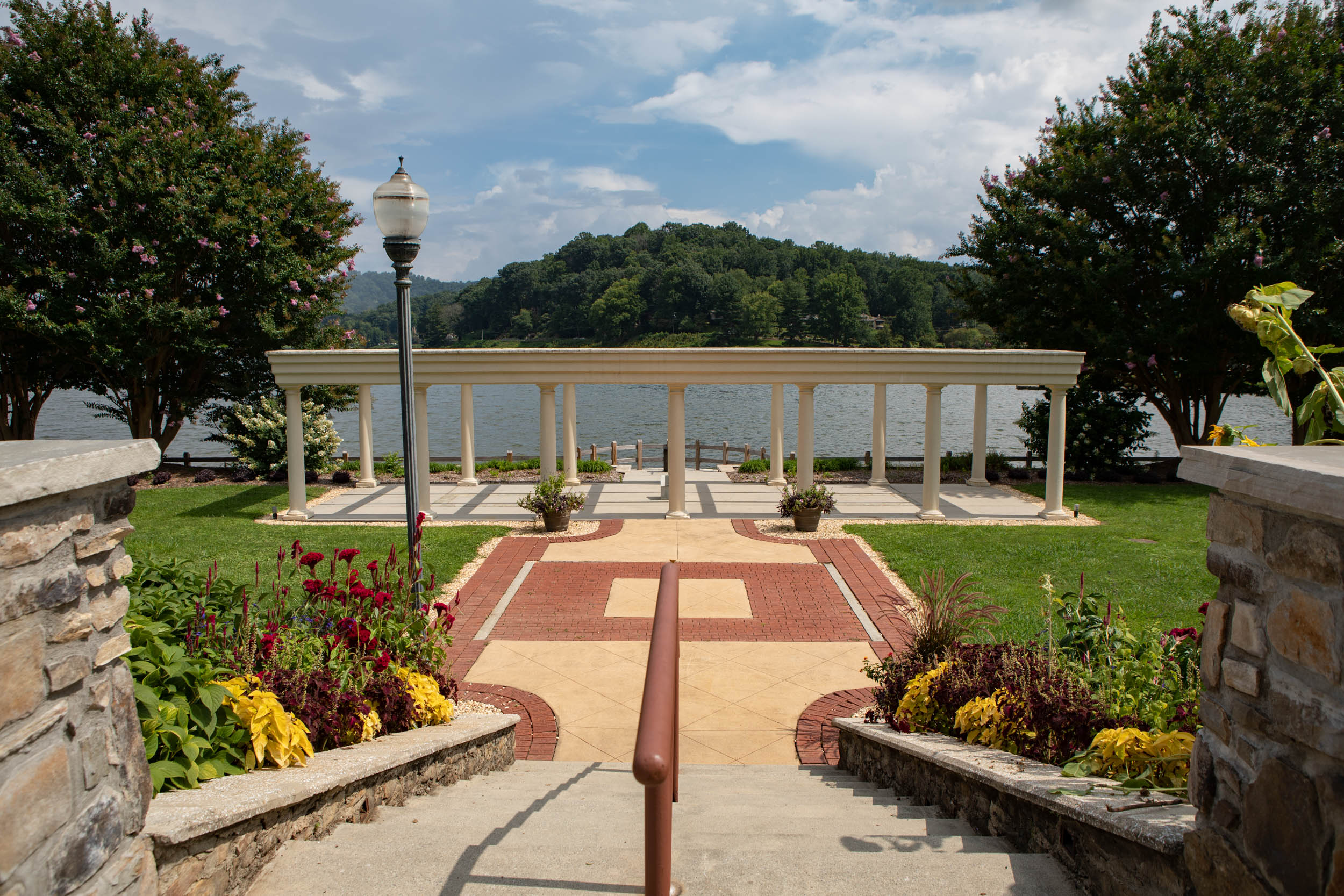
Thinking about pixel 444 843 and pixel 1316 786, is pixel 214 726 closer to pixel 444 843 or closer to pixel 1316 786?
pixel 444 843

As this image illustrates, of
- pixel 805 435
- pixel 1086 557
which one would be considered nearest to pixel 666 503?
pixel 805 435

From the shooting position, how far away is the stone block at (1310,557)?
2.18 m

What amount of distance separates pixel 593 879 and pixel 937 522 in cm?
1374

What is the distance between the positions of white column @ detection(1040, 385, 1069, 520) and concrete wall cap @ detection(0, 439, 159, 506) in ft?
52.5

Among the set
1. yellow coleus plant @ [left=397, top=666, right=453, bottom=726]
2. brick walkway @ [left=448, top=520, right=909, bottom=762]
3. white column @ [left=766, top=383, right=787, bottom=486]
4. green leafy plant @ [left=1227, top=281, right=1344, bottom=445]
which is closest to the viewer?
green leafy plant @ [left=1227, top=281, right=1344, bottom=445]

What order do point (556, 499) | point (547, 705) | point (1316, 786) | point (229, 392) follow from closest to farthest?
point (1316, 786) < point (547, 705) < point (556, 499) < point (229, 392)

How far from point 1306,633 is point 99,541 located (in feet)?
11.4

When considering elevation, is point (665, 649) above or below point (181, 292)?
below

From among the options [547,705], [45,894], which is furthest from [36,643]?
[547,705]

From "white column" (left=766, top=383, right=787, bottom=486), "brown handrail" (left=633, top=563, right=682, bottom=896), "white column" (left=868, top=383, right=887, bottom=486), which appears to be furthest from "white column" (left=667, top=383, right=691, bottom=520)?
"brown handrail" (left=633, top=563, right=682, bottom=896)

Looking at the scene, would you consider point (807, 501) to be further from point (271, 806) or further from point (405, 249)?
point (271, 806)

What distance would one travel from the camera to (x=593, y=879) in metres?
3.20

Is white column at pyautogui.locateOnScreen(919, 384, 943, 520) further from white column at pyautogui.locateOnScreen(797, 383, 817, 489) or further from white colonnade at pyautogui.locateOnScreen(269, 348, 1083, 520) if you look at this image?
white column at pyautogui.locateOnScreen(797, 383, 817, 489)

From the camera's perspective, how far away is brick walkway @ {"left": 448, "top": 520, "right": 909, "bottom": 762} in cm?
739
